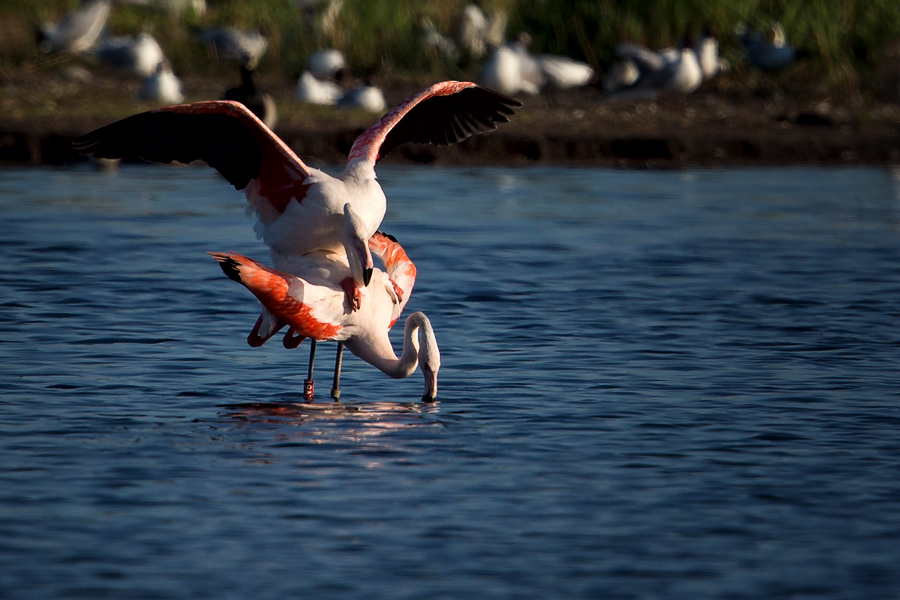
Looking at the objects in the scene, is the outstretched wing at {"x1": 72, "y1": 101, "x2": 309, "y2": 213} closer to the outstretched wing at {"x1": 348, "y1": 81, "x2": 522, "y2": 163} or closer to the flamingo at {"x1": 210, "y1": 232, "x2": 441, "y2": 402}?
the flamingo at {"x1": 210, "y1": 232, "x2": 441, "y2": 402}

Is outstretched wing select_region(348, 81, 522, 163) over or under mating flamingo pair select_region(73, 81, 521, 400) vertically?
over

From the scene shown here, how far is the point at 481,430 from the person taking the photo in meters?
7.32

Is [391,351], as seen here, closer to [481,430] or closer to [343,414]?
[343,414]

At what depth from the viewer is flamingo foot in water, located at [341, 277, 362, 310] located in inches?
311

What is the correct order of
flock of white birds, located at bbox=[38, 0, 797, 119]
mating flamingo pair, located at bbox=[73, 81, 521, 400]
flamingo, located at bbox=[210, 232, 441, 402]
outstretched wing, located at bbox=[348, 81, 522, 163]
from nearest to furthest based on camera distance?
flamingo, located at bbox=[210, 232, 441, 402] → mating flamingo pair, located at bbox=[73, 81, 521, 400] → outstretched wing, located at bbox=[348, 81, 522, 163] → flock of white birds, located at bbox=[38, 0, 797, 119]

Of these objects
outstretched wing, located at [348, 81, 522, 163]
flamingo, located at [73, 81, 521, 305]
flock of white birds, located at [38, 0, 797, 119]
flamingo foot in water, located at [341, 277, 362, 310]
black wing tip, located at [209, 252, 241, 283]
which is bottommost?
flamingo foot in water, located at [341, 277, 362, 310]

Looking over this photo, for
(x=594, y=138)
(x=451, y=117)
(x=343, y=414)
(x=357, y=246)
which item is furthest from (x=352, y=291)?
(x=594, y=138)

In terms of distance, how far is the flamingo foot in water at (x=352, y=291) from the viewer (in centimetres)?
790

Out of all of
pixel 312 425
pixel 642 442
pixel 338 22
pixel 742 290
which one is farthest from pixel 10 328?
pixel 338 22

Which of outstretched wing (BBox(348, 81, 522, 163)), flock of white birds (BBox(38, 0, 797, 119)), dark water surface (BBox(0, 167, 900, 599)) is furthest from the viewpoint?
flock of white birds (BBox(38, 0, 797, 119))

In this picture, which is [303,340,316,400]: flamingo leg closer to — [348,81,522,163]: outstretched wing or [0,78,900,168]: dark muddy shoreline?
[348,81,522,163]: outstretched wing

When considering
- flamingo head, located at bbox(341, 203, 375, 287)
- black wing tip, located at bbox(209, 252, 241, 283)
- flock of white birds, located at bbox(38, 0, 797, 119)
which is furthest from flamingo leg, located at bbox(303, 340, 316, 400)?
flock of white birds, located at bbox(38, 0, 797, 119)

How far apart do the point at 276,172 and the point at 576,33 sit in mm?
16360

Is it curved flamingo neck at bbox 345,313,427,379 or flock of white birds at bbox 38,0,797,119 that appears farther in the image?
flock of white birds at bbox 38,0,797,119
